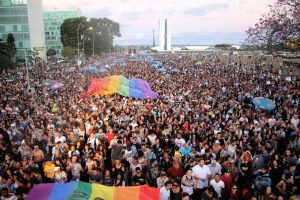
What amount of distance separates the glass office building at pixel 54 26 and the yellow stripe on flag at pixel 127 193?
10652 centimetres

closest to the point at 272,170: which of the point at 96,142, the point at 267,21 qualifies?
the point at 96,142

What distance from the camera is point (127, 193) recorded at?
7.45m

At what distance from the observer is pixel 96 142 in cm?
1080

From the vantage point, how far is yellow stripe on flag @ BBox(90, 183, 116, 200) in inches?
287

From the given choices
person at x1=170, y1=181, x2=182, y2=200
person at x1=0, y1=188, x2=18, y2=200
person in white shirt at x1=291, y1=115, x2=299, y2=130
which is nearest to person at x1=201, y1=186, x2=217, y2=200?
person at x1=170, y1=181, x2=182, y2=200

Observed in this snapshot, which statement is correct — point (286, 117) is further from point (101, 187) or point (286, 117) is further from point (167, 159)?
point (101, 187)

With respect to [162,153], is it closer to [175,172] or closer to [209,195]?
[175,172]

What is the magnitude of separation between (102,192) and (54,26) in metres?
114

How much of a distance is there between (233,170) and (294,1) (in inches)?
386

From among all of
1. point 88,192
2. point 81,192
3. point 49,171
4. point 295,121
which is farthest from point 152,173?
point 295,121

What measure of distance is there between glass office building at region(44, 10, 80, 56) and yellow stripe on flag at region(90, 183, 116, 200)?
106349 millimetres

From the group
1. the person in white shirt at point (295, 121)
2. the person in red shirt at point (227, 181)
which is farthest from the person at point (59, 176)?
the person in white shirt at point (295, 121)

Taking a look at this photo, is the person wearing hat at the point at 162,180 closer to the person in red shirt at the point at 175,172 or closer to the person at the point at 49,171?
the person in red shirt at the point at 175,172

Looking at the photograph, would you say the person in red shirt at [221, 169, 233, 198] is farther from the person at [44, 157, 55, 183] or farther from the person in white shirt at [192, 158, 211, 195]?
the person at [44, 157, 55, 183]
